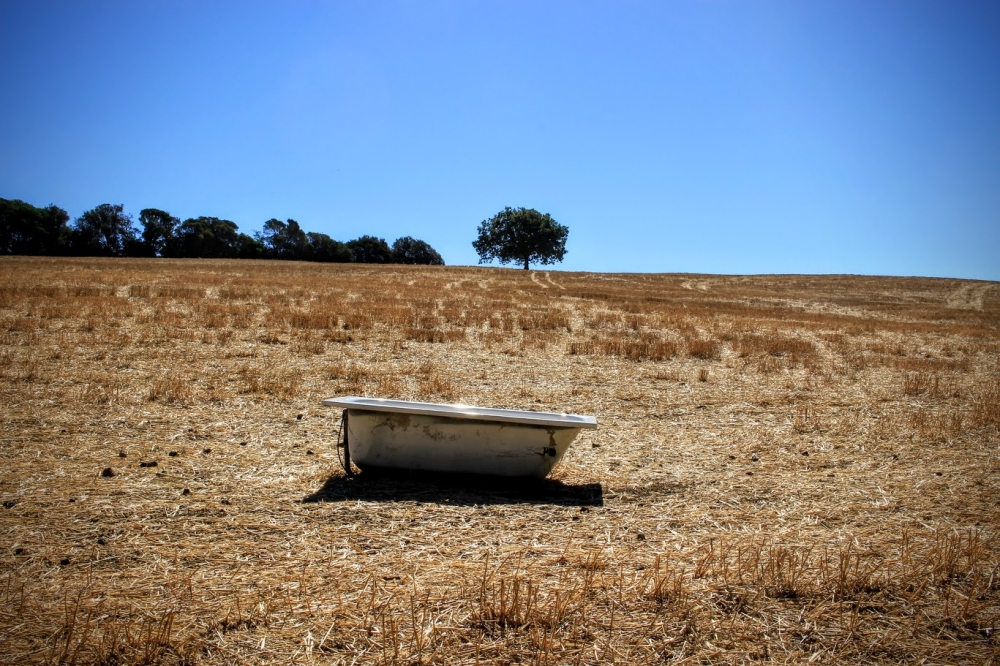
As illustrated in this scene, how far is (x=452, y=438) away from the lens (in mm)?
6195

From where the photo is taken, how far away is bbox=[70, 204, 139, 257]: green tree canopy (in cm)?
8132

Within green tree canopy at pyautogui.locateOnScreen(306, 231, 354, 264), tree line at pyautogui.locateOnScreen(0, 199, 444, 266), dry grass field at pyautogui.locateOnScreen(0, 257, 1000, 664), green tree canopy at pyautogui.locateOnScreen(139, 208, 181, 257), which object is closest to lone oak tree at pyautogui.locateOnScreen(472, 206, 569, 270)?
tree line at pyautogui.locateOnScreen(0, 199, 444, 266)

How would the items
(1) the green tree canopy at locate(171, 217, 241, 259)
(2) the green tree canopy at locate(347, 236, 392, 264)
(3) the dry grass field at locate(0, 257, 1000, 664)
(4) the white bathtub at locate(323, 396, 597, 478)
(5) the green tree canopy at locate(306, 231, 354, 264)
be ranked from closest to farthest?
(3) the dry grass field at locate(0, 257, 1000, 664) → (4) the white bathtub at locate(323, 396, 597, 478) → (1) the green tree canopy at locate(171, 217, 241, 259) → (5) the green tree canopy at locate(306, 231, 354, 264) → (2) the green tree canopy at locate(347, 236, 392, 264)

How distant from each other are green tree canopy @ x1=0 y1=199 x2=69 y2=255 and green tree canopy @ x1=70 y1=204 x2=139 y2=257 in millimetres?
1794

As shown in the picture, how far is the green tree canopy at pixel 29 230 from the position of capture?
246ft

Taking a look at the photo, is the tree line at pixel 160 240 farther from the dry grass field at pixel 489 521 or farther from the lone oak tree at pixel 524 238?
the dry grass field at pixel 489 521

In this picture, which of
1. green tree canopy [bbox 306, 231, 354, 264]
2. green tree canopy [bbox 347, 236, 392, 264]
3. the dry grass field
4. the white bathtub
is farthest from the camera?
green tree canopy [bbox 347, 236, 392, 264]

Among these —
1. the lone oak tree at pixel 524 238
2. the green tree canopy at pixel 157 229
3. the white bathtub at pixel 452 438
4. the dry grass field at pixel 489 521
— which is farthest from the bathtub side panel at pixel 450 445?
the green tree canopy at pixel 157 229

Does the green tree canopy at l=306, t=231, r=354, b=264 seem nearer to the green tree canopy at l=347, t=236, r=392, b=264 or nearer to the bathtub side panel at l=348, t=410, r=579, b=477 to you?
the green tree canopy at l=347, t=236, r=392, b=264

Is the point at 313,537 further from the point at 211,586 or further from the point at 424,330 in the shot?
the point at 424,330

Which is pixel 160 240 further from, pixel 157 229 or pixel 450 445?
pixel 450 445

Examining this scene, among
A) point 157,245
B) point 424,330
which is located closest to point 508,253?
point 157,245

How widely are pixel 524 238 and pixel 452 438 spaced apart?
80.8 metres

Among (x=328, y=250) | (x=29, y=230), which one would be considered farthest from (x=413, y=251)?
(x=29, y=230)
